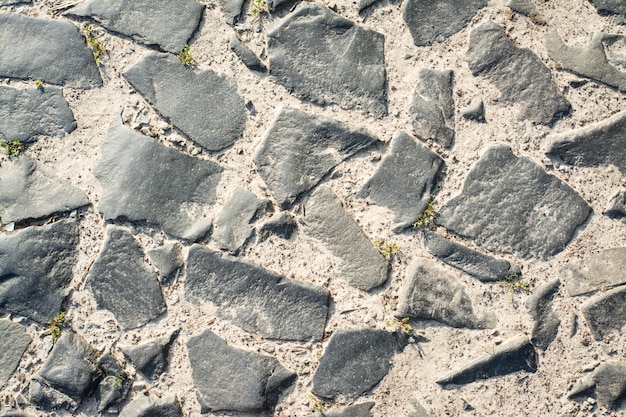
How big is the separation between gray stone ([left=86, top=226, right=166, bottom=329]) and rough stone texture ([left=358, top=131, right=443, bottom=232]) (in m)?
0.90

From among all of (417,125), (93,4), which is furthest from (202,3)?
(417,125)

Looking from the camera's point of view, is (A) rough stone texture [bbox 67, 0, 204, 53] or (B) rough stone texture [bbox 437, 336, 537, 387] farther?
(A) rough stone texture [bbox 67, 0, 204, 53]

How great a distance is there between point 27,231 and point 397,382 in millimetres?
1573

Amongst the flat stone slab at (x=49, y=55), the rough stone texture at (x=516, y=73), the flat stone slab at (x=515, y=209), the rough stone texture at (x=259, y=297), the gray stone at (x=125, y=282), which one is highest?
the rough stone texture at (x=516, y=73)

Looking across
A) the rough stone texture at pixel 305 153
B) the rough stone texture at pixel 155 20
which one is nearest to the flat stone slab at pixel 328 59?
the rough stone texture at pixel 305 153

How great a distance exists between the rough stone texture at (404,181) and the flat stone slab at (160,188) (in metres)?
0.64

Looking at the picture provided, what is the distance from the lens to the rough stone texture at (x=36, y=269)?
2.12m

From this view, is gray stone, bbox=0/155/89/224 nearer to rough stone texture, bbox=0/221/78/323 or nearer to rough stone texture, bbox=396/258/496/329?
rough stone texture, bbox=0/221/78/323

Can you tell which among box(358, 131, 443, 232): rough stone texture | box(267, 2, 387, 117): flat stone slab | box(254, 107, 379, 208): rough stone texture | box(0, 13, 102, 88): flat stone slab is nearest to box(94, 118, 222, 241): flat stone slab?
box(254, 107, 379, 208): rough stone texture

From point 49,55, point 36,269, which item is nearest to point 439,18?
point 49,55

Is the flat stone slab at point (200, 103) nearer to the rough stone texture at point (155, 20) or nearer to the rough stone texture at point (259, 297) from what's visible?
the rough stone texture at point (155, 20)

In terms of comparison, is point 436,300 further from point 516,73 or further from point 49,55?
point 49,55

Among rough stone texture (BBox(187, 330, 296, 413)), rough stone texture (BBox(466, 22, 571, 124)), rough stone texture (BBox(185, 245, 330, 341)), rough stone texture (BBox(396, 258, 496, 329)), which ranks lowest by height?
rough stone texture (BBox(187, 330, 296, 413))

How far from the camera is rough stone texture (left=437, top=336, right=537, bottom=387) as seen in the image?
81.7 inches
